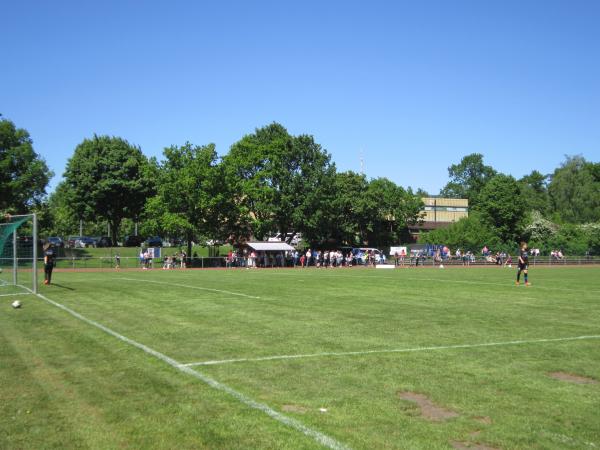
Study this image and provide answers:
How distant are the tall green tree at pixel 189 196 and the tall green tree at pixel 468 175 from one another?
10099 cm

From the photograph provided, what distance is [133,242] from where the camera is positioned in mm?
72750

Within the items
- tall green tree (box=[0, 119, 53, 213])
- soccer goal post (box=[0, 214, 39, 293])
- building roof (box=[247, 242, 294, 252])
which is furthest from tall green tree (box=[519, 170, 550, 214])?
soccer goal post (box=[0, 214, 39, 293])

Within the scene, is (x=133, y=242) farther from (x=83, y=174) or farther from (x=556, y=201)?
(x=556, y=201)

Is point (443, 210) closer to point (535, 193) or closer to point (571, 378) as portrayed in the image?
point (535, 193)

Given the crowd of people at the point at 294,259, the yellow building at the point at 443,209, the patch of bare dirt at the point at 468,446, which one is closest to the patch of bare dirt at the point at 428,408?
the patch of bare dirt at the point at 468,446

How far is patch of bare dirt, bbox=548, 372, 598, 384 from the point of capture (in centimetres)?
762

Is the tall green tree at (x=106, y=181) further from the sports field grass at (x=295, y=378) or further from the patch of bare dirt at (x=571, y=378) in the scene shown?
the patch of bare dirt at (x=571, y=378)

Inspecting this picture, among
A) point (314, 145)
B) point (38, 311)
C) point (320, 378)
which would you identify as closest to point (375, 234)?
point (314, 145)

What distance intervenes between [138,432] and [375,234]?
249 feet

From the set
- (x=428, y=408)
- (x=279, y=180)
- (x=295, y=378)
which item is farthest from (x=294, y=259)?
(x=428, y=408)

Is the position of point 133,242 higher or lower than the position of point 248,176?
lower

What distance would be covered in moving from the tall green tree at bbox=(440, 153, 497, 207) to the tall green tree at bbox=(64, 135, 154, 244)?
321 feet

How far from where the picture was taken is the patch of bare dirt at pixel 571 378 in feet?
25.0

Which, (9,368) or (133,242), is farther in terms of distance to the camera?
(133,242)
